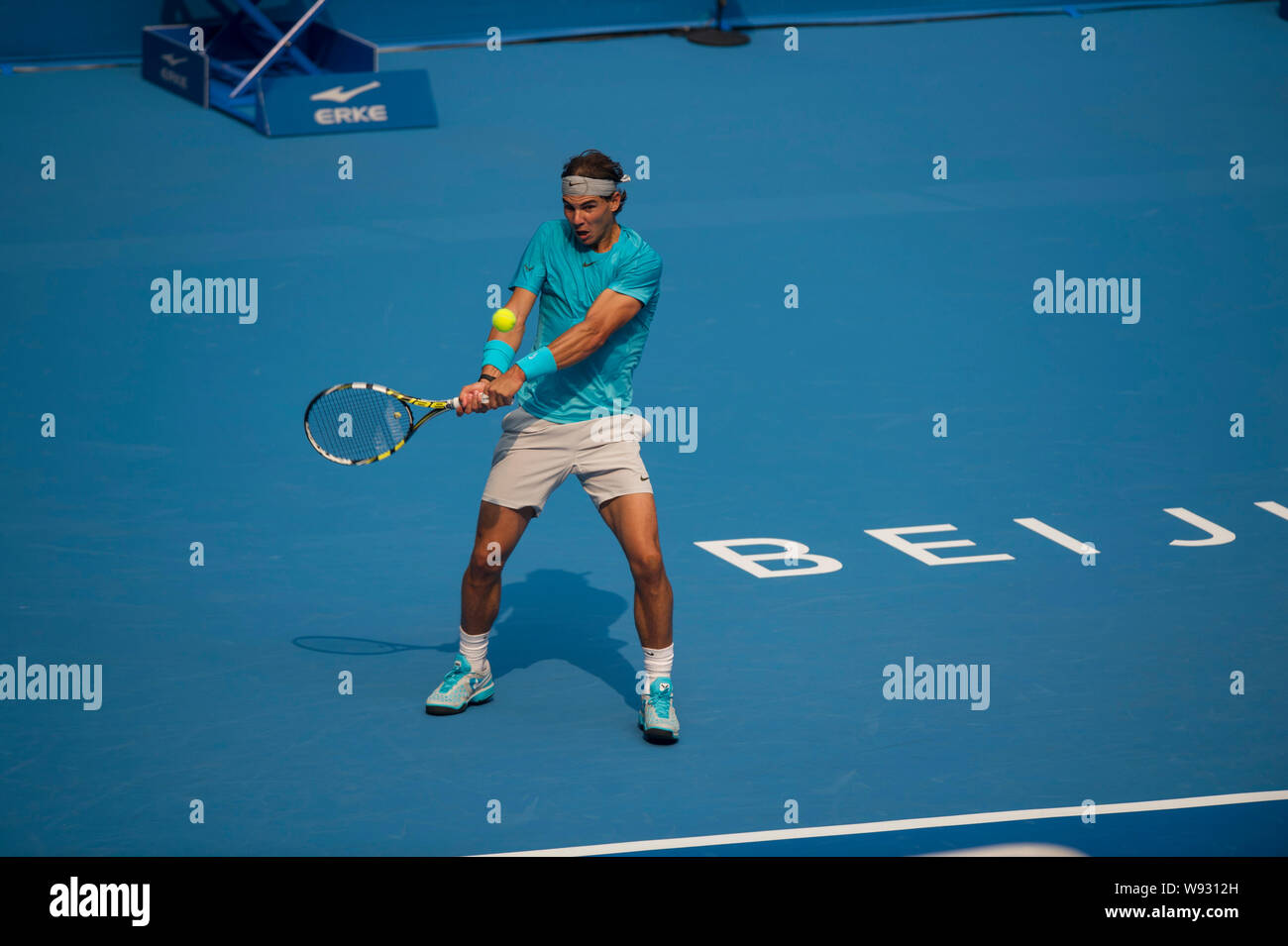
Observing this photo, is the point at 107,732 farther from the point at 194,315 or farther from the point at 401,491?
the point at 194,315

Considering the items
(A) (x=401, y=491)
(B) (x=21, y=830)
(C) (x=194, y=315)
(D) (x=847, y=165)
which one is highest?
(D) (x=847, y=165)

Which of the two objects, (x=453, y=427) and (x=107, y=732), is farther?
(x=453, y=427)

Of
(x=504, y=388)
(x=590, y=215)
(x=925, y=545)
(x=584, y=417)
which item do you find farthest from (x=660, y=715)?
(x=925, y=545)

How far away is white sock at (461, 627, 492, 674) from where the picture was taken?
6.81 metres

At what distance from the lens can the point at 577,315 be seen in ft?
21.9

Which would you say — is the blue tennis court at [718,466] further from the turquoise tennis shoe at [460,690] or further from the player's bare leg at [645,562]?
the player's bare leg at [645,562]

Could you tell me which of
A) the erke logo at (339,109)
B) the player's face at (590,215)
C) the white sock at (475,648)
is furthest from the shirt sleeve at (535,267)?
the erke logo at (339,109)

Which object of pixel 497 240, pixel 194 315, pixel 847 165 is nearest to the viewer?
pixel 194 315

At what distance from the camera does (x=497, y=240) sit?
12.4 metres

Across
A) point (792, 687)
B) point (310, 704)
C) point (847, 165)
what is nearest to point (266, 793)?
point (310, 704)

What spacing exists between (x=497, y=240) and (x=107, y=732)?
6566mm

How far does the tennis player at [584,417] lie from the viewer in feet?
21.3

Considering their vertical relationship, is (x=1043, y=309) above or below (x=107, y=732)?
above

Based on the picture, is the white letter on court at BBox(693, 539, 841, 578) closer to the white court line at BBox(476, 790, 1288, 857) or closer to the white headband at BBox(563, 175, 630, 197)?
the white court line at BBox(476, 790, 1288, 857)
